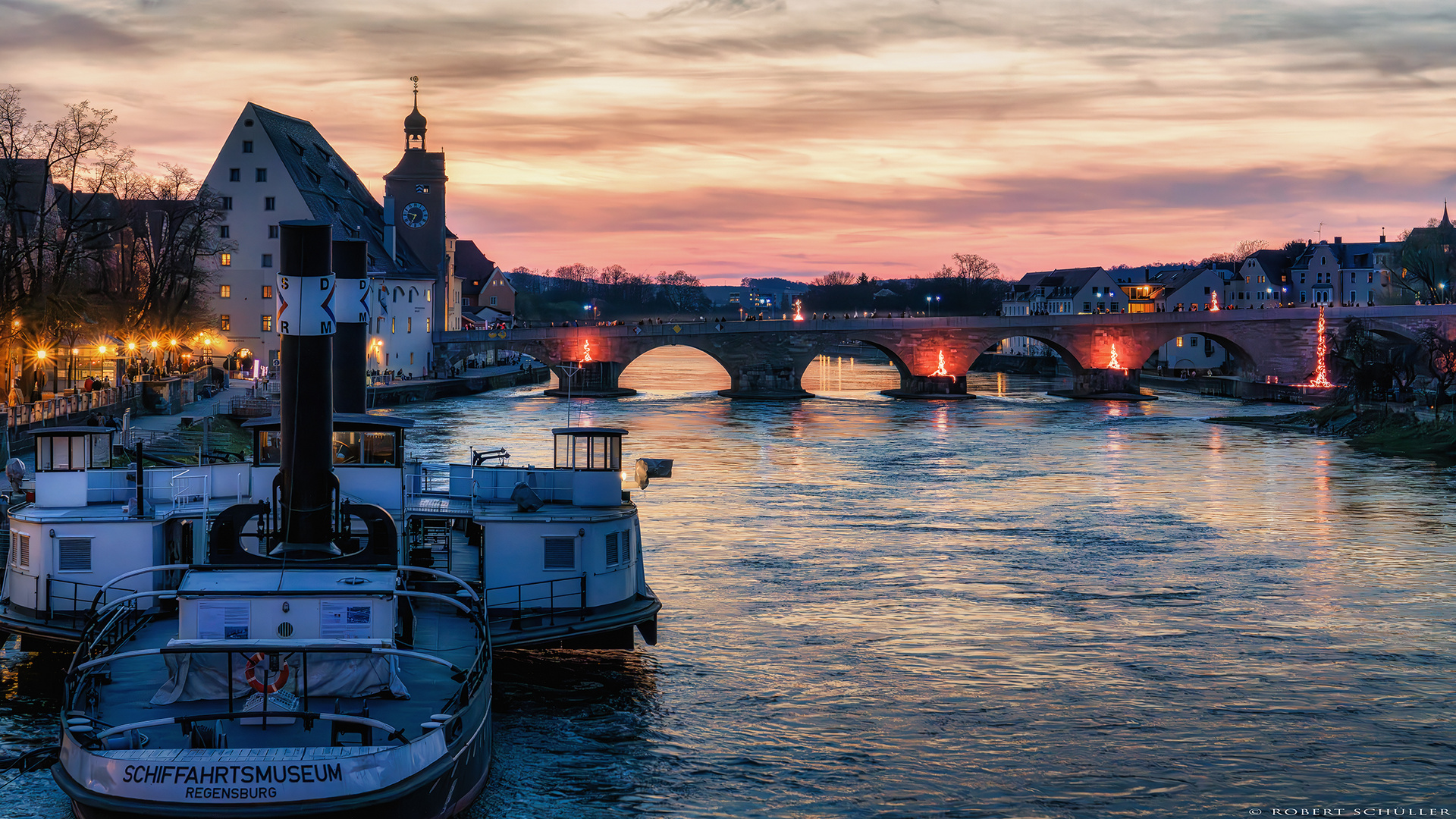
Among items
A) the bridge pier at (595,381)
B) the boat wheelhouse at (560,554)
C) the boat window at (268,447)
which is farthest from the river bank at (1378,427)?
the boat window at (268,447)

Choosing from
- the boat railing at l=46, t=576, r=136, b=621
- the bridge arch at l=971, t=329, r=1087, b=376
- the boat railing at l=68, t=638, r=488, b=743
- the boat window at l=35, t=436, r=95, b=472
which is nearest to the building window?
the boat railing at l=46, t=576, r=136, b=621

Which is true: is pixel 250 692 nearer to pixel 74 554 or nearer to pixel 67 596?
pixel 67 596

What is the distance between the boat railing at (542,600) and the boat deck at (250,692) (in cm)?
241

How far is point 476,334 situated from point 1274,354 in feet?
206

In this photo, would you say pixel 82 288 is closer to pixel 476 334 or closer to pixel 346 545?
pixel 346 545

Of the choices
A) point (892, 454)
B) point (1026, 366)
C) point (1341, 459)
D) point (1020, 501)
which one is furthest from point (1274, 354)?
point (1020, 501)

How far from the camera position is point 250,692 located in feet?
63.5

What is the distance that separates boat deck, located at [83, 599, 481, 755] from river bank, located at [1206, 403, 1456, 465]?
53.9m

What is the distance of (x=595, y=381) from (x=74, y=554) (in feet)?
276

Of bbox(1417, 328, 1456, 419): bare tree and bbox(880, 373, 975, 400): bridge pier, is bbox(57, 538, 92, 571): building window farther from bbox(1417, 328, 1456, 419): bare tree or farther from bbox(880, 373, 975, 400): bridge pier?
bbox(880, 373, 975, 400): bridge pier

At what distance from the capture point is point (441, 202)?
115m

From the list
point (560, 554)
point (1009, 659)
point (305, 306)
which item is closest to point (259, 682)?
point (305, 306)

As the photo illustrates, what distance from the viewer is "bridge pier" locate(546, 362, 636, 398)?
10594 cm

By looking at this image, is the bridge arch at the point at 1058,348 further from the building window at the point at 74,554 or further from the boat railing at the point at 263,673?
the boat railing at the point at 263,673
